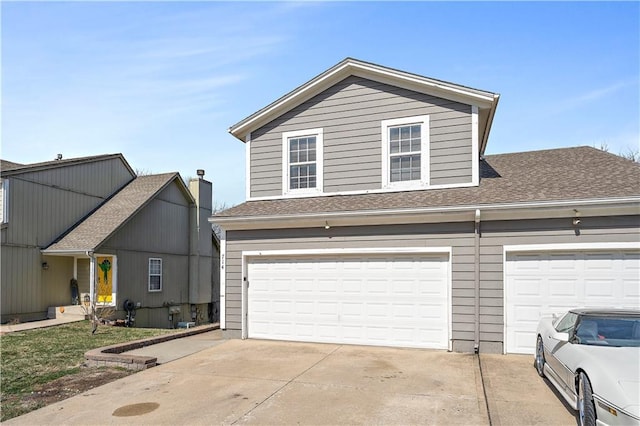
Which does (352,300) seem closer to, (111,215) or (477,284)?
(477,284)

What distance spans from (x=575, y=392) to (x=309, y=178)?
7795 millimetres

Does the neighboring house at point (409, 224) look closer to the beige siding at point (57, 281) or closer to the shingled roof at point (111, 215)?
the shingled roof at point (111, 215)

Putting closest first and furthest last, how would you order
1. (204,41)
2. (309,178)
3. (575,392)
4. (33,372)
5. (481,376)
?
(575,392)
(481,376)
(33,372)
(204,41)
(309,178)

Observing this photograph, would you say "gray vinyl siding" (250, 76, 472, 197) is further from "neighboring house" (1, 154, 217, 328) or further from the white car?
"neighboring house" (1, 154, 217, 328)

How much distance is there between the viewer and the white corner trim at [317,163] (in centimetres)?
1129

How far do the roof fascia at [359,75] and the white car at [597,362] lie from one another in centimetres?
553

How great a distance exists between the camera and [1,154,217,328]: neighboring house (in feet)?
49.5

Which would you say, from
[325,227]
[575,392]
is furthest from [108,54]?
[575,392]

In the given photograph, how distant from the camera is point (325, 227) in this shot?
33.9ft

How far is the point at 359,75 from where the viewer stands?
11.4m

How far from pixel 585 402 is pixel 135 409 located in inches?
215

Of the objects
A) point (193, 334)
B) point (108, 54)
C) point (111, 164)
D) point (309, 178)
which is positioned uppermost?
point (108, 54)

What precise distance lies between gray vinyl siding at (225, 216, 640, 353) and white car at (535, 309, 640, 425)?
209cm

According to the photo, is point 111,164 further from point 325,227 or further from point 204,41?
point 325,227
